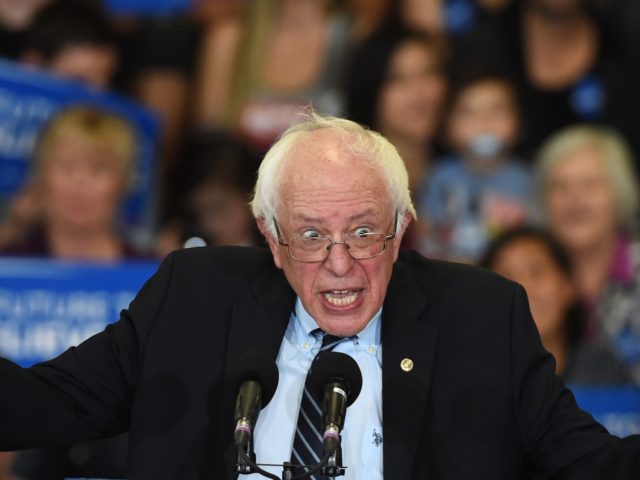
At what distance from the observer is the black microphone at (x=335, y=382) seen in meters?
2.24

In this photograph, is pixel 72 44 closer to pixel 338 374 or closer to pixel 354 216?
pixel 354 216

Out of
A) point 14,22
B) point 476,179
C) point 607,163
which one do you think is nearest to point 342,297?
point 476,179

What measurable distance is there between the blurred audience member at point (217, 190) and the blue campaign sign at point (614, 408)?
1.82 metres

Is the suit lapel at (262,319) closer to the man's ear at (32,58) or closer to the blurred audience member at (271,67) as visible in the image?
the blurred audience member at (271,67)

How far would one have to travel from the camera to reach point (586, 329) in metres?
5.46

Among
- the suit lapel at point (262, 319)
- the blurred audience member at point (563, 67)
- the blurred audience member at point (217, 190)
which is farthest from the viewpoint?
the blurred audience member at point (563, 67)

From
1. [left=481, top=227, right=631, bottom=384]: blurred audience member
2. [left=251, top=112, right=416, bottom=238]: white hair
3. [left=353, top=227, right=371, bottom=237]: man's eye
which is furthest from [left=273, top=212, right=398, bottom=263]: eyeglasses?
[left=481, top=227, right=631, bottom=384]: blurred audience member

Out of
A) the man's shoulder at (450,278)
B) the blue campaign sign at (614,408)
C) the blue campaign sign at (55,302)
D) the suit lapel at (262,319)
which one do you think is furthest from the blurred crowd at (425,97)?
the suit lapel at (262,319)

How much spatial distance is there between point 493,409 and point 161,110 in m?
3.89

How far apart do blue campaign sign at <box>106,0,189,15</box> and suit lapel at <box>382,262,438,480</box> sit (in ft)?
12.2

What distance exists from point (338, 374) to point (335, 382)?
0.7 inches

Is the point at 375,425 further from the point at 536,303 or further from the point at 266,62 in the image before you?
the point at 266,62

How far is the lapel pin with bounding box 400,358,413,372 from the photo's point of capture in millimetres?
2676

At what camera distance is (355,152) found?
8.75ft
